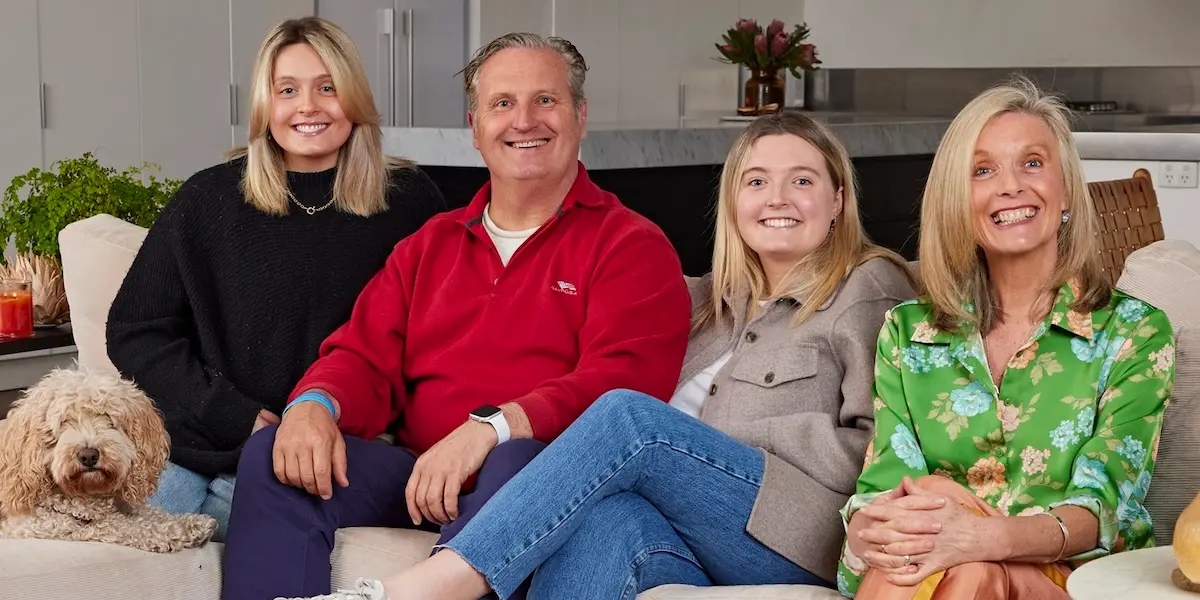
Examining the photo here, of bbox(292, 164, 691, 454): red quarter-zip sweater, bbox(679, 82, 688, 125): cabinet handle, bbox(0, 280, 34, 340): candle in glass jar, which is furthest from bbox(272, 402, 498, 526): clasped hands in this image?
bbox(679, 82, 688, 125): cabinet handle

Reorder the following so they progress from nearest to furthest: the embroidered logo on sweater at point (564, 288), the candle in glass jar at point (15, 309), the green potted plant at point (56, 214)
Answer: the embroidered logo on sweater at point (564, 288)
the candle in glass jar at point (15, 309)
the green potted plant at point (56, 214)

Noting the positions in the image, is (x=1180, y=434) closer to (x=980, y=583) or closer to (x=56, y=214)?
(x=980, y=583)

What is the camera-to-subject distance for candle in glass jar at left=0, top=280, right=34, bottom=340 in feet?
9.03

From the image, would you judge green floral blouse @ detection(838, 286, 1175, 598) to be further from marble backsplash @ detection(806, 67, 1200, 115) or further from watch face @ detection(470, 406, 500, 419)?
marble backsplash @ detection(806, 67, 1200, 115)

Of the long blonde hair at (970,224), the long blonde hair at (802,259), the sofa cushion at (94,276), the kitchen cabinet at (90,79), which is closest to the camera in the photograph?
the long blonde hair at (970,224)

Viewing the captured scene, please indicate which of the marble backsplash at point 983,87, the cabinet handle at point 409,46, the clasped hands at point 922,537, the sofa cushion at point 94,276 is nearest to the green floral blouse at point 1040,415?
the clasped hands at point 922,537

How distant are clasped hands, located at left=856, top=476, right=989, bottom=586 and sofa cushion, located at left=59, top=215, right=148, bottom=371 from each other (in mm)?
1529

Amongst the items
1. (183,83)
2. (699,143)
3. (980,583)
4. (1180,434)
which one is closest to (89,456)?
(980,583)

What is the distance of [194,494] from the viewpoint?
234 centimetres

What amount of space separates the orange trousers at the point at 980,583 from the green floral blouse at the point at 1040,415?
0.19 ft

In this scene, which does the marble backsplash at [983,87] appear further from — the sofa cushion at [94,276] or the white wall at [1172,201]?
the sofa cushion at [94,276]

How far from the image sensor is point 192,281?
A: 2.40 m

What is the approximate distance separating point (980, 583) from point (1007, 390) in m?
0.33

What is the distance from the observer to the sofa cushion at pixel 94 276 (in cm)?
256
